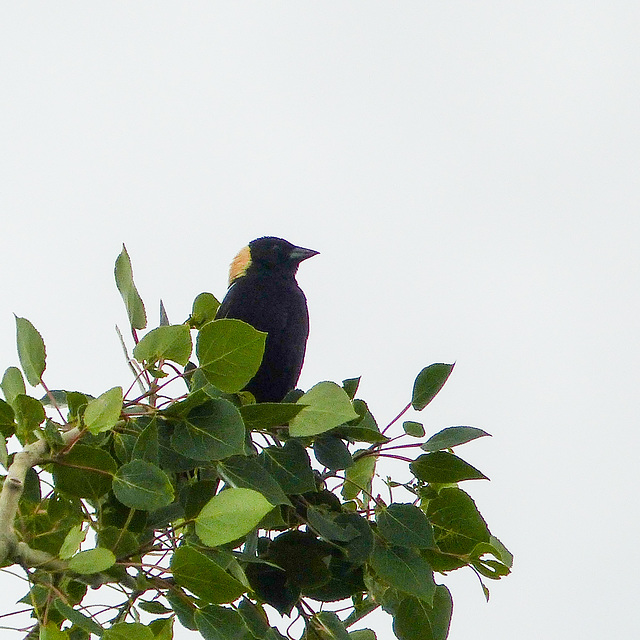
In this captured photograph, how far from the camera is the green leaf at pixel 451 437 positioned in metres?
2.28

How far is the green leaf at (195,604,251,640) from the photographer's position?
74.7 inches

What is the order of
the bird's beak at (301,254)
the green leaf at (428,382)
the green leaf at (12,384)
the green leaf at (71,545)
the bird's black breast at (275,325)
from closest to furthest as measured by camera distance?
the green leaf at (71,545)
the green leaf at (12,384)
the green leaf at (428,382)
the bird's black breast at (275,325)
the bird's beak at (301,254)

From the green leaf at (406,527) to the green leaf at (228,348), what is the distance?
459mm

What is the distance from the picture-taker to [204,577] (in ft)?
5.94

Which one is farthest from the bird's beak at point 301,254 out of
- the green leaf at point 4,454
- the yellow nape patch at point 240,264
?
the green leaf at point 4,454

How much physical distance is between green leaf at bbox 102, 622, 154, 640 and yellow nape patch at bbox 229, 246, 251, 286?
11.4ft

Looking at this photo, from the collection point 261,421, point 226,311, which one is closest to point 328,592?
point 261,421

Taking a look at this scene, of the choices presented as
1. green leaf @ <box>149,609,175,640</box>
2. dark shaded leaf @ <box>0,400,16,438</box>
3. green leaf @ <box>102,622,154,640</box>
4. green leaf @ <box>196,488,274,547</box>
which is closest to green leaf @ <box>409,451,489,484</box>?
green leaf @ <box>196,488,274,547</box>

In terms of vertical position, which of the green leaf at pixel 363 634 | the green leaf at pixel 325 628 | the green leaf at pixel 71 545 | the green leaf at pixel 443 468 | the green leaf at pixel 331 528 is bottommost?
→ the green leaf at pixel 363 634

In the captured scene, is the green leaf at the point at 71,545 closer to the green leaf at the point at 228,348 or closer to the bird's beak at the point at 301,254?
the green leaf at the point at 228,348

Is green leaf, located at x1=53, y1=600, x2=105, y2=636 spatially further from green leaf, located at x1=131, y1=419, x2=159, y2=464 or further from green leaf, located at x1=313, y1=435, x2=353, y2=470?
green leaf, located at x1=313, y1=435, x2=353, y2=470

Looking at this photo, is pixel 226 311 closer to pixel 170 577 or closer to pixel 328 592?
pixel 328 592

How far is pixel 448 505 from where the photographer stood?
2.29m

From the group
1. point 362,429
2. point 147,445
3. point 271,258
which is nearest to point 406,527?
point 362,429
